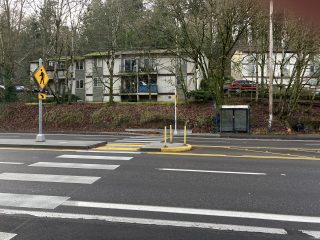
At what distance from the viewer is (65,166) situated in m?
10.2

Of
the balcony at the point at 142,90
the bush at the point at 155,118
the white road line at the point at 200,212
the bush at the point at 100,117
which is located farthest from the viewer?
the balcony at the point at 142,90

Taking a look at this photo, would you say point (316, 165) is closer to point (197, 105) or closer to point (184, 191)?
point (184, 191)

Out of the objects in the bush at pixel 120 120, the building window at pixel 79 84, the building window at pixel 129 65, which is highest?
the building window at pixel 129 65

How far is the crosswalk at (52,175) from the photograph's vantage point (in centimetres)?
639

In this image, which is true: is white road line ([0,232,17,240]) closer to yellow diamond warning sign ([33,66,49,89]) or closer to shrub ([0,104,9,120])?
yellow diamond warning sign ([33,66,49,89])

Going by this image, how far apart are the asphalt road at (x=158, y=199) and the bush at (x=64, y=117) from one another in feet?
63.8

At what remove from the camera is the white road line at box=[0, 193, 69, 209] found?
249 inches

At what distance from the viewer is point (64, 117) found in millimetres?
31188

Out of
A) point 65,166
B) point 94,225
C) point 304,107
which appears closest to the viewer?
point 94,225

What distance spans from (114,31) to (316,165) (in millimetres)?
25871

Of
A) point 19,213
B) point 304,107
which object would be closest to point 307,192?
point 19,213

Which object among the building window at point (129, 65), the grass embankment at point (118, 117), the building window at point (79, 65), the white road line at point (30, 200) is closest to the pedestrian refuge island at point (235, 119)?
the grass embankment at point (118, 117)

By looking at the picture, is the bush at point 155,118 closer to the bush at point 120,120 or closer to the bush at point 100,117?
the bush at point 120,120

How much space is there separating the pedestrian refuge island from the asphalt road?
13.2m
